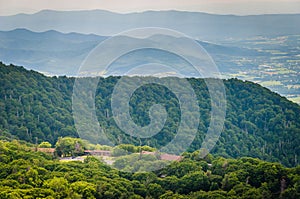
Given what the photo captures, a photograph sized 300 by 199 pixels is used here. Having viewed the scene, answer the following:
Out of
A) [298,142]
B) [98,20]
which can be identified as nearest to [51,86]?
[298,142]

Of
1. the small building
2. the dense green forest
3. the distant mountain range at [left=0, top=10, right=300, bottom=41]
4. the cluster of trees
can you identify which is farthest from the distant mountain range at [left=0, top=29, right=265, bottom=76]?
the cluster of trees

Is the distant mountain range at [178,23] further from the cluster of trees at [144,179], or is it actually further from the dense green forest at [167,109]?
the cluster of trees at [144,179]

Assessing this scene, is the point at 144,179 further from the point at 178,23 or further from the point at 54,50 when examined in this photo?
the point at 178,23

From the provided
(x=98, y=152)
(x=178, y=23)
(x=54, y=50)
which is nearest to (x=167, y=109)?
(x=98, y=152)

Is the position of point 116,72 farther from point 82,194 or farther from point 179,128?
point 82,194

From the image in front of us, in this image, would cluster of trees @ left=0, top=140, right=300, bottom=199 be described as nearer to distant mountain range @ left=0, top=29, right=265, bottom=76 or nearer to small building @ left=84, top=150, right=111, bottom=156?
small building @ left=84, top=150, right=111, bottom=156

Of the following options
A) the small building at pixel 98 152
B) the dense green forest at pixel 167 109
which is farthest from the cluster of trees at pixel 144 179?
the dense green forest at pixel 167 109
